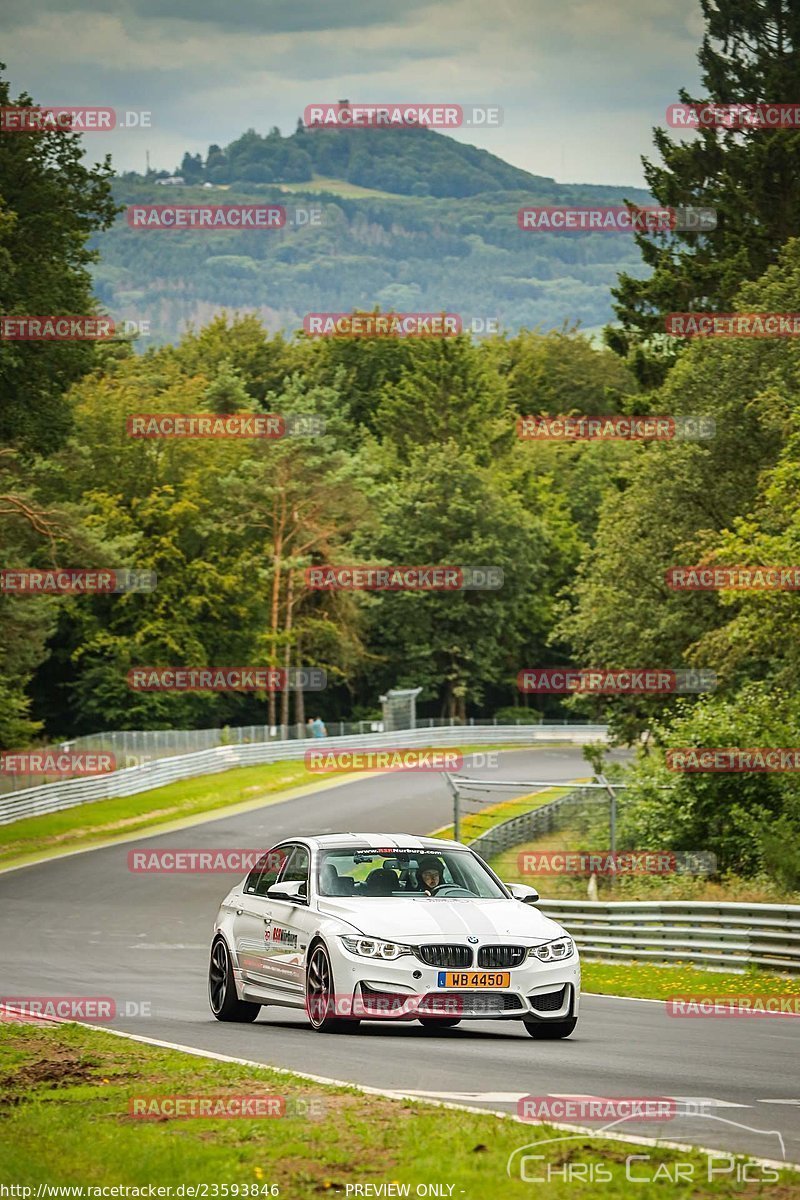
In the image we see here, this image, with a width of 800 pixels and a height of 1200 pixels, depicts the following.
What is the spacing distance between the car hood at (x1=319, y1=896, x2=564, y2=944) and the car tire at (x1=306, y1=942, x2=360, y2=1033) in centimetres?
33

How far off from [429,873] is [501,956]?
4.50ft

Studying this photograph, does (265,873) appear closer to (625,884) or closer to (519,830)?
(625,884)

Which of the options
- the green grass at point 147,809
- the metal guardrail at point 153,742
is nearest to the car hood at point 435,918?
the green grass at point 147,809

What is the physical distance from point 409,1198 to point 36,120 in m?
38.1

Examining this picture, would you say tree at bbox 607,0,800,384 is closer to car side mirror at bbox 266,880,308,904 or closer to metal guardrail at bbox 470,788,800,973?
metal guardrail at bbox 470,788,800,973

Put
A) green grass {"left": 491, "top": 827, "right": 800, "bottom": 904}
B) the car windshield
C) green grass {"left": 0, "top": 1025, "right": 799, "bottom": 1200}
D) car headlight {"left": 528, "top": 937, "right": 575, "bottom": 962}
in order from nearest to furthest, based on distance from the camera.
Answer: green grass {"left": 0, "top": 1025, "right": 799, "bottom": 1200}
car headlight {"left": 528, "top": 937, "right": 575, "bottom": 962}
the car windshield
green grass {"left": 491, "top": 827, "right": 800, "bottom": 904}

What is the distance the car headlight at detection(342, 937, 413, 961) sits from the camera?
43.0ft

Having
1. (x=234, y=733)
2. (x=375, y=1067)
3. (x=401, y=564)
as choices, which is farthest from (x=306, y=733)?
(x=375, y=1067)

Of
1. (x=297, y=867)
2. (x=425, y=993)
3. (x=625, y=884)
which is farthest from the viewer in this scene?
(x=625, y=884)

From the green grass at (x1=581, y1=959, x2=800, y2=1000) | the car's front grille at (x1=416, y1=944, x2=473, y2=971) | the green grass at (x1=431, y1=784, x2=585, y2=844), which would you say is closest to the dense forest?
the green grass at (x1=581, y1=959, x2=800, y2=1000)

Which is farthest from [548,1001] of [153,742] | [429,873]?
[153,742]

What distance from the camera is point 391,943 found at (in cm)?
1313

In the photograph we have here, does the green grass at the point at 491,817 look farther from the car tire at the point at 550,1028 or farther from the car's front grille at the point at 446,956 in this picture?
the car's front grille at the point at 446,956

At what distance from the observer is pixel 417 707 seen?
10175 centimetres
